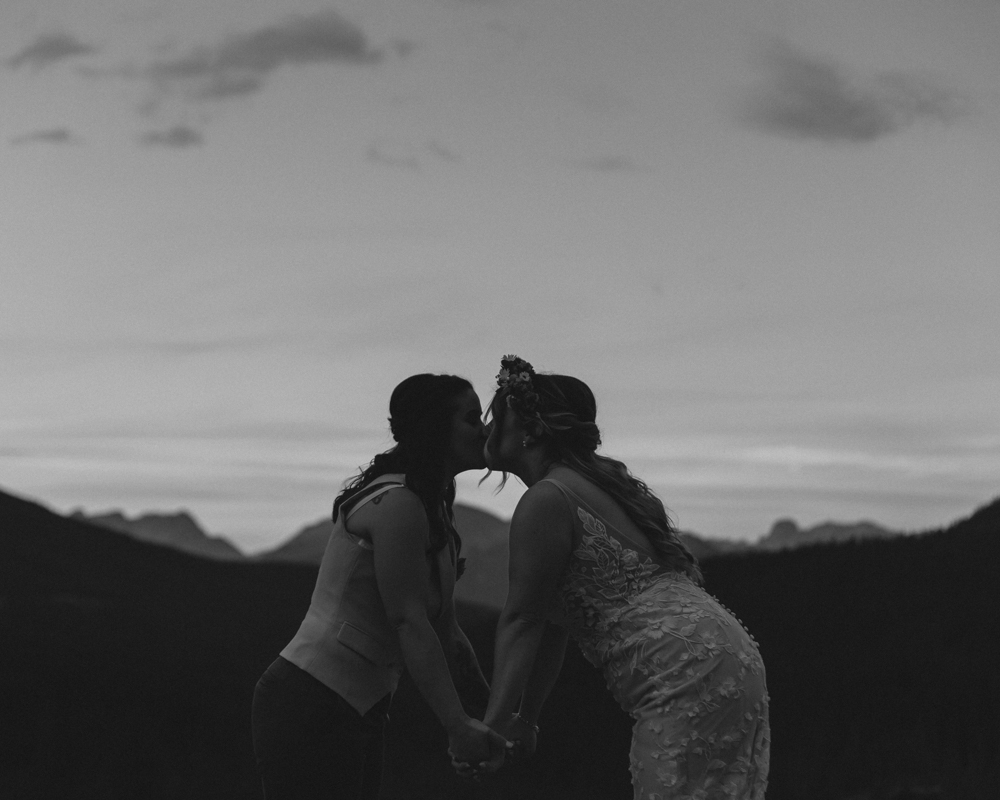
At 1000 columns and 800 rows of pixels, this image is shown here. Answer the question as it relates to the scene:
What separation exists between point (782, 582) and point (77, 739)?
9.46 metres

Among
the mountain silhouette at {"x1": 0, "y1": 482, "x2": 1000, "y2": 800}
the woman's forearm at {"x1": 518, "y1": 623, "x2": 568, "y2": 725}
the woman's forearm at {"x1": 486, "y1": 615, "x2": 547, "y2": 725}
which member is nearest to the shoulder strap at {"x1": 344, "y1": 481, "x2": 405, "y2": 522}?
the woman's forearm at {"x1": 486, "y1": 615, "x2": 547, "y2": 725}

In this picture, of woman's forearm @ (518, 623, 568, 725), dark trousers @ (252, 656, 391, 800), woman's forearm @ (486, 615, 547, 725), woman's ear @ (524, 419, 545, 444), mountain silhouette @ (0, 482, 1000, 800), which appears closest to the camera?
dark trousers @ (252, 656, 391, 800)

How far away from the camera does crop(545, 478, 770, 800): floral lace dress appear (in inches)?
163

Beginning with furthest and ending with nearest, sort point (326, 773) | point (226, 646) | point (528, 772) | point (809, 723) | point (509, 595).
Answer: point (226, 646) → point (528, 772) → point (809, 723) → point (509, 595) → point (326, 773)

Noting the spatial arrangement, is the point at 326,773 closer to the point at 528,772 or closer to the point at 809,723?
the point at 809,723

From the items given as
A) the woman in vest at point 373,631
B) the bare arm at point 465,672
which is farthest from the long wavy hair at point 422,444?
the bare arm at point 465,672

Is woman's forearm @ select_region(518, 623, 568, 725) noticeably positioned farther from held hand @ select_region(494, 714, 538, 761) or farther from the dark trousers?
the dark trousers

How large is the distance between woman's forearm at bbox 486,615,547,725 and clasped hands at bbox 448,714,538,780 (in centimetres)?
11

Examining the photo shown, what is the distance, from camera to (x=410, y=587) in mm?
4176

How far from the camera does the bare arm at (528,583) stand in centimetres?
433

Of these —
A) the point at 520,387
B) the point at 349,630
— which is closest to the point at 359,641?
Result: the point at 349,630

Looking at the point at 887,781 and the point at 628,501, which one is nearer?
the point at 628,501

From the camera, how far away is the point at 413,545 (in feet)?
13.8

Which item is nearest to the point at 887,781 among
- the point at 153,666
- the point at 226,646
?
the point at 153,666
